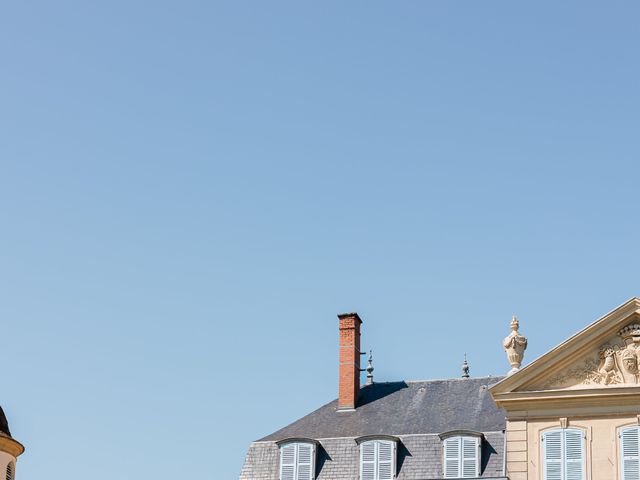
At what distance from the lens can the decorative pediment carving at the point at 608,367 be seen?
3988 cm

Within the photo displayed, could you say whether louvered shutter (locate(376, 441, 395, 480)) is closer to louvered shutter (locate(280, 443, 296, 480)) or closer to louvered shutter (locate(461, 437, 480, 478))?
louvered shutter (locate(461, 437, 480, 478))

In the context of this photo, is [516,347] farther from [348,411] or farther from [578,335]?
[348,411]

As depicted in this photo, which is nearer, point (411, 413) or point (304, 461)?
point (304, 461)

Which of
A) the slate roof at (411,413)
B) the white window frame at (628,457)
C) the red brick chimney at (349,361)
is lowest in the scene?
the white window frame at (628,457)

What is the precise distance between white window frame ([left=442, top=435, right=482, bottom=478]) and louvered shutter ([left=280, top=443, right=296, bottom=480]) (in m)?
5.03

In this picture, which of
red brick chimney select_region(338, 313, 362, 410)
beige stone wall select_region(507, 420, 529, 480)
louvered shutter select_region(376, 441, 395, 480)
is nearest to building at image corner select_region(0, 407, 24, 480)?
red brick chimney select_region(338, 313, 362, 410)

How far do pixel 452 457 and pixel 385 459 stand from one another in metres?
2.22

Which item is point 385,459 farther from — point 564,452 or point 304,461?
point 564,452

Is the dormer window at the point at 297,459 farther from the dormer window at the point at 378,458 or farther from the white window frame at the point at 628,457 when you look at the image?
the white window frame at the point at 628,457

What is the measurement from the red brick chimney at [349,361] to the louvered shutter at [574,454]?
30.6 feet

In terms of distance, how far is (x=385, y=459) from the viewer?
1716 inches

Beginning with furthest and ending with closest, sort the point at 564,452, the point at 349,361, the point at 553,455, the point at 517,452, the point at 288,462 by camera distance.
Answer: the point at 349,361 → the point at 288,462 → the point at 517,452 → the point at 553,455 → the point at 564,452

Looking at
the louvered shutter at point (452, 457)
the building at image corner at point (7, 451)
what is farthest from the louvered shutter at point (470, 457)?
the building at image corner at point (7, 451)

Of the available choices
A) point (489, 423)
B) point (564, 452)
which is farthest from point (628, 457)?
point (489, 423)
